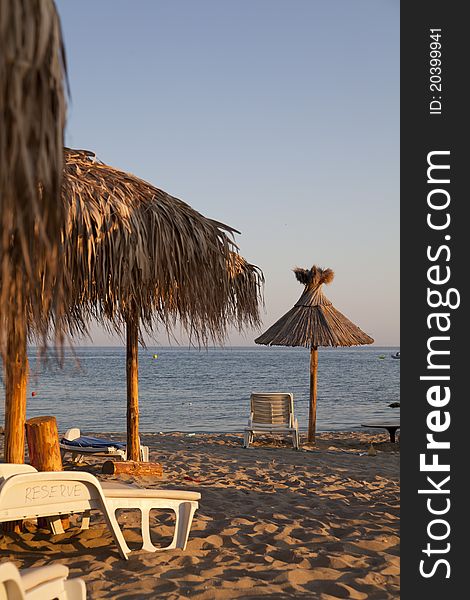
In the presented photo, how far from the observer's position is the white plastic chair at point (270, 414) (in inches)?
397

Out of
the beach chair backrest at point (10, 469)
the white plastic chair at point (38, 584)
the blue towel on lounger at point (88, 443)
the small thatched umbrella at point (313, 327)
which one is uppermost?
the small thatched umbrella at point (313, 327)

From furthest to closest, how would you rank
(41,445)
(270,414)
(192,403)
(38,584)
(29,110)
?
(192,403), (270,414), (41,445), (38,584), (29,110)

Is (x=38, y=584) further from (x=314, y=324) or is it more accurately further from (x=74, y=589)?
(x=314, y=324)

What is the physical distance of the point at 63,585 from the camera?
2920 mm

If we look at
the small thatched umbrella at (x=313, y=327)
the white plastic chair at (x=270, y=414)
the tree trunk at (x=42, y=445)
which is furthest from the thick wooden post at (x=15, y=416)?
the small thatched umbrella at (x=313, y=327)

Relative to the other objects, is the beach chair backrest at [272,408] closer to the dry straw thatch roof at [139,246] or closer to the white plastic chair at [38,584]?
the dry straw thatch roof at [139,246]

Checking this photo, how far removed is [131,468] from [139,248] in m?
2.92

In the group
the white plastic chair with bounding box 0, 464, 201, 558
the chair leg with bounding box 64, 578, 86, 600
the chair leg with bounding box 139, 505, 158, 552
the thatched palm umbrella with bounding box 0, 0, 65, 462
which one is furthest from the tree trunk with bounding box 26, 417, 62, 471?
the thatched palm umbrella with bounding box 0, 0, 65, 462

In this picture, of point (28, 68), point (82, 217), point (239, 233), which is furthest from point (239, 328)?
point (28, 68)

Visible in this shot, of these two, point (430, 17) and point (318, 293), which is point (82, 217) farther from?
point (318, 293)

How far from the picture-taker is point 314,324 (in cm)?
1091

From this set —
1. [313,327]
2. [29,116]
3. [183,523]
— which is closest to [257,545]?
[183,523]

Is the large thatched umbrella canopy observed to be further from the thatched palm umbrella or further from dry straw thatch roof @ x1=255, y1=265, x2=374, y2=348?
dry straw thatch roof @ x1=255, y1=265, x2=374, y2=348

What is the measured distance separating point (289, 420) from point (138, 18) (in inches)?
219
